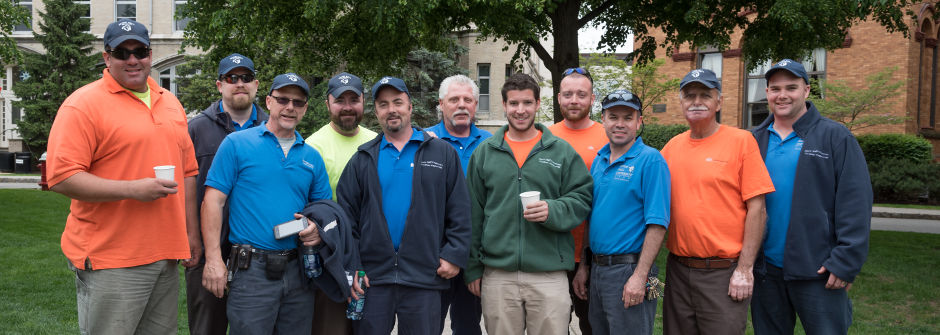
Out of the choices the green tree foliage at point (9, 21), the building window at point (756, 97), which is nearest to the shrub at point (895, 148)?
the building window at point (756, 97)

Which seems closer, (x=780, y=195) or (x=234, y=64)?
(x=780, y=195)

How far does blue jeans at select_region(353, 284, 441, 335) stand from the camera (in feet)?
13.6

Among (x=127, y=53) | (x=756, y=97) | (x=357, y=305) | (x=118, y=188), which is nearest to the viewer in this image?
(x=118, y=188)

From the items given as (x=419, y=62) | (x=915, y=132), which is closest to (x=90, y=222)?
(x=419, y=62)

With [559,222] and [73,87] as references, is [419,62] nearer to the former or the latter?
[73,87]

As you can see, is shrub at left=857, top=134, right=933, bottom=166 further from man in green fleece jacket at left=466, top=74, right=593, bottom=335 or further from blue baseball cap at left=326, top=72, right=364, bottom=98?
blue baseball cap at left=326, top=72, right=364, bottom=98

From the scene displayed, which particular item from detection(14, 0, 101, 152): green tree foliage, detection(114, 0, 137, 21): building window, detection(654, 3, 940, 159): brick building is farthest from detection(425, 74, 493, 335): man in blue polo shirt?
detection(114, 0, 137, 21): building window

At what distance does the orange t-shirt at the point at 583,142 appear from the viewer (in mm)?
4660

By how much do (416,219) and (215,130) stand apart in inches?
69.8

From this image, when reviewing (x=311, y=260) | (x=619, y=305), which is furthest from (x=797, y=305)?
(x=311, y=260)

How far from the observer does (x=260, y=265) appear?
3881mm

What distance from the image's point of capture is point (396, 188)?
4.21 m

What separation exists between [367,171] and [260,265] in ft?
2.86

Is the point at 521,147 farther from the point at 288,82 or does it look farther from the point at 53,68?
the point at 53,68
